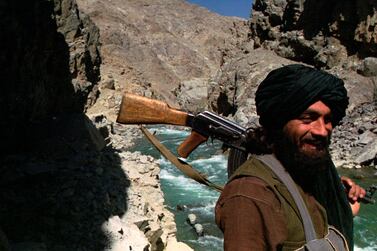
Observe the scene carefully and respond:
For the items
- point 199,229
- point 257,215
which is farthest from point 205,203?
point 257,215

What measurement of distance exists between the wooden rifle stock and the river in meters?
8.73

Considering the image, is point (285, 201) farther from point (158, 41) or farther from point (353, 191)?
point (158, 41)

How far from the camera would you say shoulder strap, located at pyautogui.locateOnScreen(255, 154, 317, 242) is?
1519mm

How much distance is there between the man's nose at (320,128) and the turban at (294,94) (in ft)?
0.25

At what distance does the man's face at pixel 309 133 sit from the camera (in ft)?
5.54

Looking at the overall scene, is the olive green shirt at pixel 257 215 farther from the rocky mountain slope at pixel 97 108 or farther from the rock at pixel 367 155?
the rock at pixel 367 155

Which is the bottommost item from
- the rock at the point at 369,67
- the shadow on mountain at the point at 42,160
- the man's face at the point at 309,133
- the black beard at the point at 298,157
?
the shadow on mountain at the point at 42,160

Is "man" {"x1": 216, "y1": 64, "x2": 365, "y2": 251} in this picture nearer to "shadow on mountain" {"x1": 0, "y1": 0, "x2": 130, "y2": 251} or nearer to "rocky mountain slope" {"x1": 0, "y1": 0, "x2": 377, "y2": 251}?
"shadow on mountain" {"x1": 0, "y1": 0, "x2": 130, "y2": 251}

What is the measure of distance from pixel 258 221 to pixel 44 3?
12.8m

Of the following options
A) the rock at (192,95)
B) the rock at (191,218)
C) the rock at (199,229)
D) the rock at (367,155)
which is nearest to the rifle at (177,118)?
the rock at (199,229)

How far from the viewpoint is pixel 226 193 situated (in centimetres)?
151

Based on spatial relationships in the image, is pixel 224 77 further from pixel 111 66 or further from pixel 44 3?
pixel 44 3

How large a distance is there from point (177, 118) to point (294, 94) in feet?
3.43

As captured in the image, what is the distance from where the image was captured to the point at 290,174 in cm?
172
